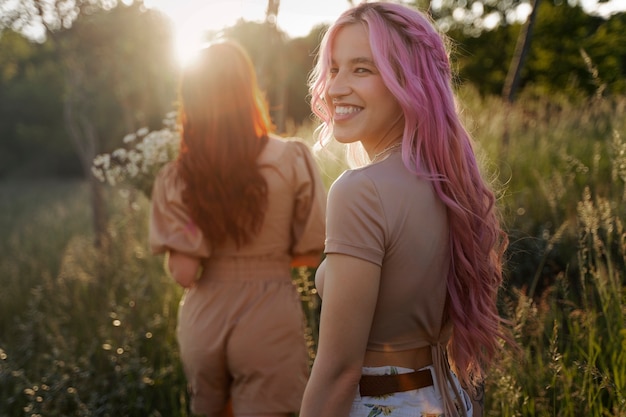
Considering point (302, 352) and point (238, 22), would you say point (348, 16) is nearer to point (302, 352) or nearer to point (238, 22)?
point (302, 352)

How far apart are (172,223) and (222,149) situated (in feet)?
1.35

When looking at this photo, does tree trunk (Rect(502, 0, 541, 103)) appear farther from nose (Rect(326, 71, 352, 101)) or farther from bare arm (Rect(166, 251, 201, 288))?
nose (Rect(326, 71, 352, 101))

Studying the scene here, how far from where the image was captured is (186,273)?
264 cm

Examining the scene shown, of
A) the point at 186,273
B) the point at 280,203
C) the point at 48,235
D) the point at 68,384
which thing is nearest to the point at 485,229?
the point at 280,203

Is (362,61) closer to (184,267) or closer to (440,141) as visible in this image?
(440,141)

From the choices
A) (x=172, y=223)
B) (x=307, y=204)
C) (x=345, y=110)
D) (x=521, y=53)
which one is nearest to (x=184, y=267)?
(x=172, y=223)

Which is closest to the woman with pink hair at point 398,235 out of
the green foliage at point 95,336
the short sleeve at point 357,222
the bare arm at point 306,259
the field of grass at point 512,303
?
the short sleeve at point 357,222

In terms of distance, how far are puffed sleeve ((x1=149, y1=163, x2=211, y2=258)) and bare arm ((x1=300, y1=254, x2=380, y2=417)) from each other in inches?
53.4

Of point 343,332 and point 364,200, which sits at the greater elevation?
point 364,200

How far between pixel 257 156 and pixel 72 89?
19.2 feet

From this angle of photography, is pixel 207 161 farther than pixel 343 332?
Yes

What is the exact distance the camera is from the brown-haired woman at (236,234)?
2564 mm

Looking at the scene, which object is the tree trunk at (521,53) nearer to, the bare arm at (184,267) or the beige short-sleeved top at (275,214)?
the beige short-sleeved top at (275,214)

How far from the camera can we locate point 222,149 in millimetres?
2559
